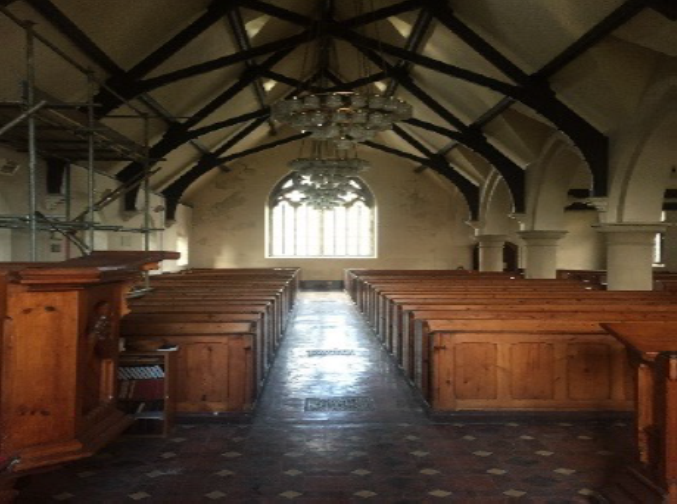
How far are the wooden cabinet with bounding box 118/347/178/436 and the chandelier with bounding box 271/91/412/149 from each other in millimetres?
4234

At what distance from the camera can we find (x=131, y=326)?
6.41 metres

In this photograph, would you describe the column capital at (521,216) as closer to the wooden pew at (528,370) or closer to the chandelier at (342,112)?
Result: the chandelier at (342,112)

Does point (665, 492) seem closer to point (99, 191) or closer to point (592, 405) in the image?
point (592, 405)

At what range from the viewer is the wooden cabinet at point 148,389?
5.72 m

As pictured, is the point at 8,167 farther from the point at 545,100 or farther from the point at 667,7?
the point at 667,7

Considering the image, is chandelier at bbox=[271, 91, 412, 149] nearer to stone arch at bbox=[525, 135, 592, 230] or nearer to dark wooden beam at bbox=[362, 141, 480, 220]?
stone arch at bbox=[525, 135, 592, 230]

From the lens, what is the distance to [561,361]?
639 cm

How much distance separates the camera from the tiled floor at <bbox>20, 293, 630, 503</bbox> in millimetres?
4426

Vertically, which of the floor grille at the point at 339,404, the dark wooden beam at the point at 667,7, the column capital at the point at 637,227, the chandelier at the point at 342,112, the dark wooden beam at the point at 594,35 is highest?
the dark wooden beam at the point at 594,35

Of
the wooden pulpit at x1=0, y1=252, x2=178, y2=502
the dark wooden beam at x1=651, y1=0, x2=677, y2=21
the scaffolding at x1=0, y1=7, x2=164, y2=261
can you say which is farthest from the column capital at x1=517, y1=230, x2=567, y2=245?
the wooden pulpit at x1=0, y1=252, x2=178, y2=502

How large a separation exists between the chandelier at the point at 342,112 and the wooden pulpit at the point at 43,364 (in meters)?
5.85

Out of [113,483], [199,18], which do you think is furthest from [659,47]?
[113,483]

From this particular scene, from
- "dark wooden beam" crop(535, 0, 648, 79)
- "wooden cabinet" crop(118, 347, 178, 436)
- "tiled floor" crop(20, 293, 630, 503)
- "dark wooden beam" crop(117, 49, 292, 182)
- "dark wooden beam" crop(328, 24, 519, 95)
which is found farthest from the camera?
"dark wooden beam" crop(117, 49, 292, 182)

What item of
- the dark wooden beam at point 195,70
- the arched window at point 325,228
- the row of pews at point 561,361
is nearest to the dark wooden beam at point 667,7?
the row of pews at point 561,361
